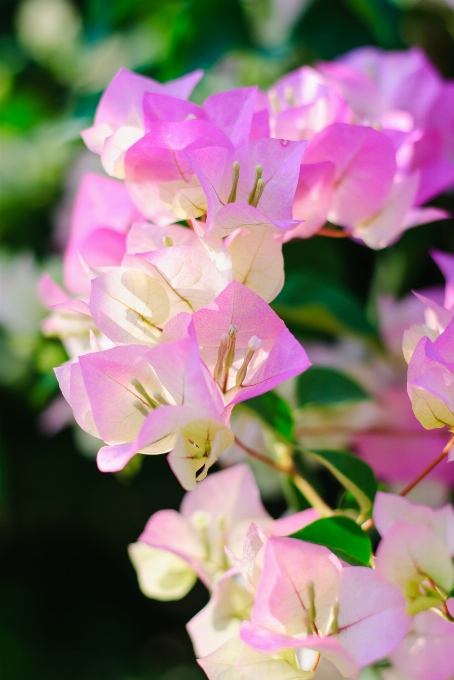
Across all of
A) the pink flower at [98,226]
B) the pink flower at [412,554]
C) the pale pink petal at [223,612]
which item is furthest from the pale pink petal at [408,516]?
the pink flower at [98,226]

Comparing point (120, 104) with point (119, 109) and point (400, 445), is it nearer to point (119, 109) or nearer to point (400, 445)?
point (119, 109)

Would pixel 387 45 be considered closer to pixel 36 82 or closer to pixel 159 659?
pixel 36 82

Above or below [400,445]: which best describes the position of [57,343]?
above

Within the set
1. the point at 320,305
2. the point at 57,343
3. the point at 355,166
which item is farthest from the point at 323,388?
the point at 57,343

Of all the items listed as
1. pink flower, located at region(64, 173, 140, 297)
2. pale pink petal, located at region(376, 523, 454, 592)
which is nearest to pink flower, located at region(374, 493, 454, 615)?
pale pink petal, located at region(376, 523, 454, 592)

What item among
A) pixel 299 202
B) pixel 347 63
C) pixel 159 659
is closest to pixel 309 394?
pixel 299 202
